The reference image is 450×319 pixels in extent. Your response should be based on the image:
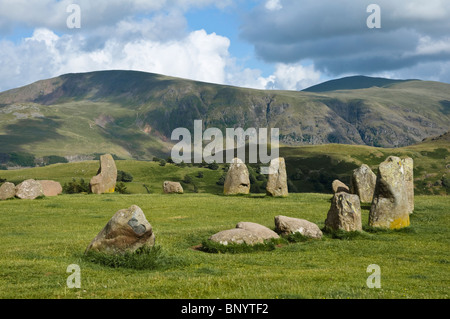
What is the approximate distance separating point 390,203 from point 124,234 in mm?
17246

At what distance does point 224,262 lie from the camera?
784 inches

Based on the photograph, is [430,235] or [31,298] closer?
[31,298]

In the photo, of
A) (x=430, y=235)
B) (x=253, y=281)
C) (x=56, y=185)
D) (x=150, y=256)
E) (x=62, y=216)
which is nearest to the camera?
(x=253, y=281)

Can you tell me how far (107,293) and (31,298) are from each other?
1.99m

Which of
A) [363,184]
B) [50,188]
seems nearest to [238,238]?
[363,184]

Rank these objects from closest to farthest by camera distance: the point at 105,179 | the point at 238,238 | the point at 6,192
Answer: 1. the point at 238,238
2. the point at 6,192
3. the point at 105,179

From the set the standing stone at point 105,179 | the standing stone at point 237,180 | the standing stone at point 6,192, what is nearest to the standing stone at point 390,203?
the standing stone at point 237,180

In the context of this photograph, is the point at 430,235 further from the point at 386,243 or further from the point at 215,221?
the point at 215,221

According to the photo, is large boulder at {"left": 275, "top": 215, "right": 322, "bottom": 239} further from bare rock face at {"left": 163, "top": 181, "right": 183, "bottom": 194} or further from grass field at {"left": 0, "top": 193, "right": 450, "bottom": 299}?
bare rock face at {"left": 163, "top": 181, "right": 183, "bottom": 194}

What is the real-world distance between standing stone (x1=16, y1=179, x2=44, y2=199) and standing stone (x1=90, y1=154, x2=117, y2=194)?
8.26 m

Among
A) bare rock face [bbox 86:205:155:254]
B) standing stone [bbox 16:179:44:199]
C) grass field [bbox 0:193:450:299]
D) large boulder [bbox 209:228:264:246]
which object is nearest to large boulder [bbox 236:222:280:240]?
large boulder [bbox 209:228:264:246]

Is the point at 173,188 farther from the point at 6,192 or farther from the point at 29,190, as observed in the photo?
the point at 6,192

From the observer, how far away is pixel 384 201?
29.2m
